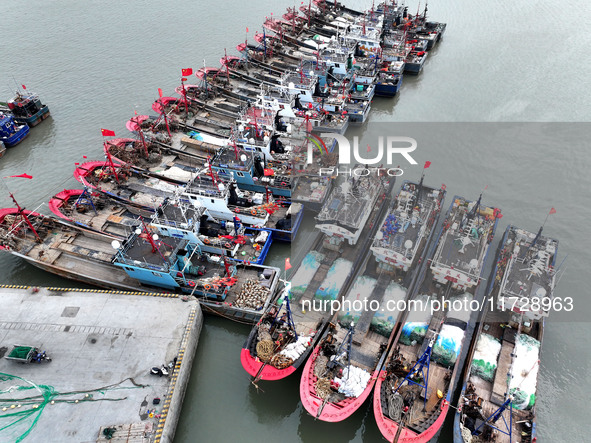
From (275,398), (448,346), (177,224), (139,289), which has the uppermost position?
(177,224)

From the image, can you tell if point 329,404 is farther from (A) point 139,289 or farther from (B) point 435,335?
(A) point 139,289

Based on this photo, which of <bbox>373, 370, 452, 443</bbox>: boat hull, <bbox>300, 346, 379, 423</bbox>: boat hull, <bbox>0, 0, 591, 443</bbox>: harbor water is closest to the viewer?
<bbox>373, 370, 452, 443</bbox>: boat hull

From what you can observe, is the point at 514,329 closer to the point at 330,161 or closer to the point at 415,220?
the point at 415,220

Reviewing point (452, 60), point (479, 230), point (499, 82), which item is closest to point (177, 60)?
point (452, 60)

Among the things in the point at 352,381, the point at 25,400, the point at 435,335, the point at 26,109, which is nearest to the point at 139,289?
the point at 25,400

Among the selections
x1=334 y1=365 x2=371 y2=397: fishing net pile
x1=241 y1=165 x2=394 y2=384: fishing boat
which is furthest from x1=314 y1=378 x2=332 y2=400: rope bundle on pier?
x1=241 y1=165 x2=394 y2=384: fishing boat

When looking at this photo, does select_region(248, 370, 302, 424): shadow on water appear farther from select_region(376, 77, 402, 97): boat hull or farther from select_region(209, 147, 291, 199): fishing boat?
select_region(376, 77, 402, 97): boat hull
